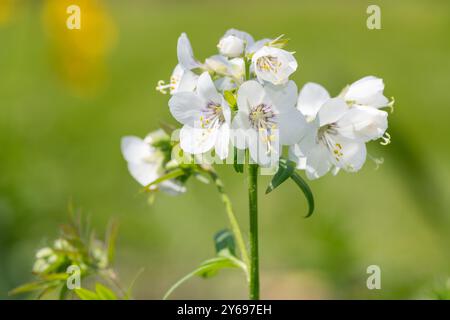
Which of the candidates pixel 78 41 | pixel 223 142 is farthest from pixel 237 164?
pixel 78 41

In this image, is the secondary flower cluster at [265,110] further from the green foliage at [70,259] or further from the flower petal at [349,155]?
the green foliage at [70,259]

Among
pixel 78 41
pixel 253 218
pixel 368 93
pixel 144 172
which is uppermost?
pixel 78 41

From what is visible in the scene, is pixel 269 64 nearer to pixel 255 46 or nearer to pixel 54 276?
pixel 255 46

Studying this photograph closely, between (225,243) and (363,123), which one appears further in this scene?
(225,243)

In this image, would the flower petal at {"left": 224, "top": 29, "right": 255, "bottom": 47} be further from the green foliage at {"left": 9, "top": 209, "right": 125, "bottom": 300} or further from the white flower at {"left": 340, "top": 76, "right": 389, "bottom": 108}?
the green foliage at {"left": 9, "top": 209, "right": 125, "bottom": 300}

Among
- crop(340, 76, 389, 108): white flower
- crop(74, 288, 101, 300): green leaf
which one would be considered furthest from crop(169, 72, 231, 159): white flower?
crop(74, 288, 101, 300): green leaf

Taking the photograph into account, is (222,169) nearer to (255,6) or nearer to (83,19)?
(83,19)
